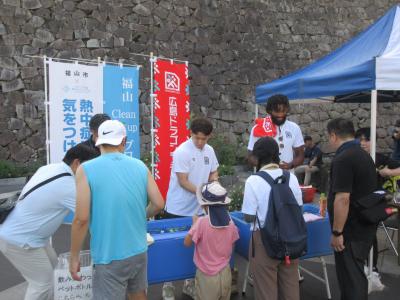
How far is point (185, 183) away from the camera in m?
3.96

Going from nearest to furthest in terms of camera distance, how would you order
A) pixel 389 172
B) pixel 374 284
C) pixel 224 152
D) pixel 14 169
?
pixel 374 284 < pixel 389 172 < pixel 14 169 < pixel 224 152

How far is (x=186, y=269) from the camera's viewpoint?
11.6 ft

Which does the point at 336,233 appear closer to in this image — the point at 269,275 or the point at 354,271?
the point at 354,271

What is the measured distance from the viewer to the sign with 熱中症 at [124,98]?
214 inches

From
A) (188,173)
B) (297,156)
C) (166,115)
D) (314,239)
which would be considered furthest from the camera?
(166,115)

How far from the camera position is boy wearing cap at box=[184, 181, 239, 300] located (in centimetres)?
331

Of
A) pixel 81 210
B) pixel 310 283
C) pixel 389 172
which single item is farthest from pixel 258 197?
pixel 389 172

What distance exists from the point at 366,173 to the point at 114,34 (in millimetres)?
9030

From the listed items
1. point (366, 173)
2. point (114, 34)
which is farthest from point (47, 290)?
point (114, 34)

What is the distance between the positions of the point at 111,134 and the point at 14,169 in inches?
295

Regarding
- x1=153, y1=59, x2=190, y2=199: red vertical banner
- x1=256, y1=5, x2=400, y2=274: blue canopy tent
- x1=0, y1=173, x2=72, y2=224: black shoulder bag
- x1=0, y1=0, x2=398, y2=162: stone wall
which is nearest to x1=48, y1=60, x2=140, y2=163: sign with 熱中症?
x1=153, y1=59, x2=190, y2=199: red vertical banner

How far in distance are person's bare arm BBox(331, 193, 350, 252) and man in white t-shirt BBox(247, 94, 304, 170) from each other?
112 centimetres

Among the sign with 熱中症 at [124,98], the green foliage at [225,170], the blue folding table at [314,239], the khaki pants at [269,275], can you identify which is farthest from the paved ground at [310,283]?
the green foliage at [225,170]

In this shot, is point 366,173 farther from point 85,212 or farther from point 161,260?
point 85,212
